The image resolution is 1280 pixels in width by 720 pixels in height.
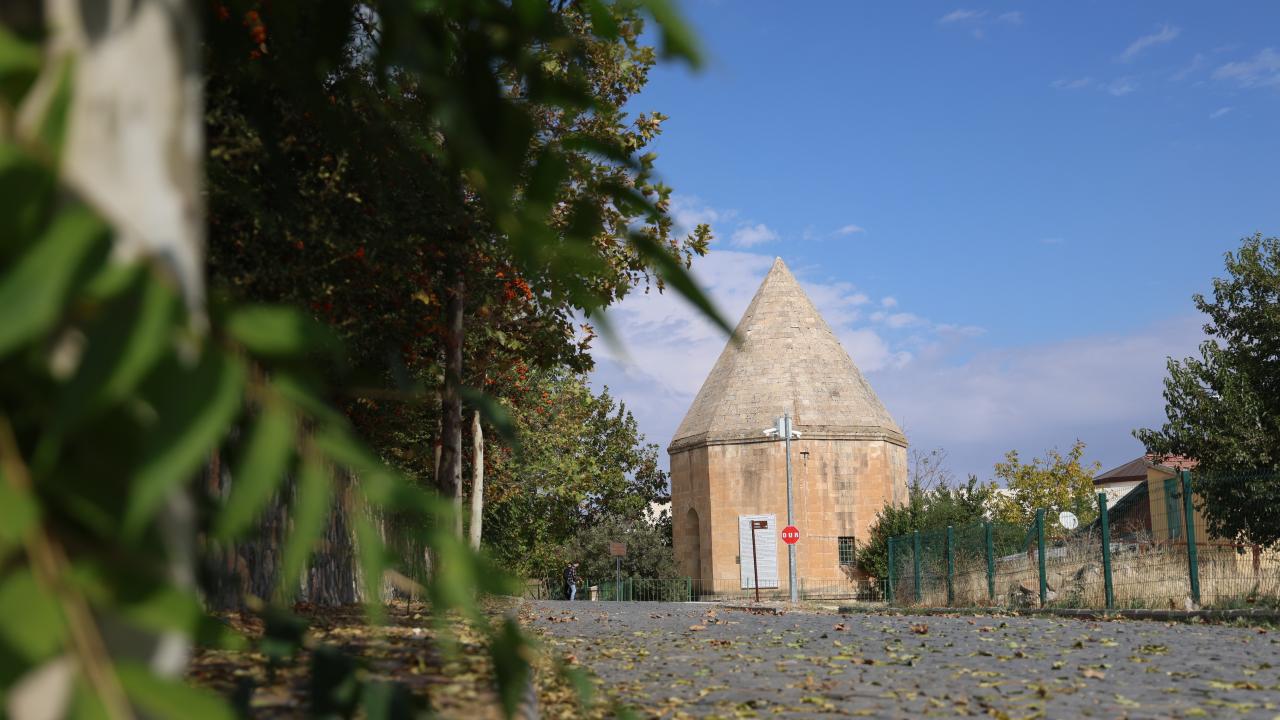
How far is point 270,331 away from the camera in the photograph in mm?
795

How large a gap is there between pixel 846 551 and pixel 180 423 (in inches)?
1808

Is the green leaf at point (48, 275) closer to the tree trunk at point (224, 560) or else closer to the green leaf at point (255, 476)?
the green leaf at point (255, 476)

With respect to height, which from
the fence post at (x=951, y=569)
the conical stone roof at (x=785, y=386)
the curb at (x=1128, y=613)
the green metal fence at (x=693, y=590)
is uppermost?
the conical stone roof at (x=785, y=386)

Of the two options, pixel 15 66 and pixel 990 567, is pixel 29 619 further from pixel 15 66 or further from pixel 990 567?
pixel 990 567

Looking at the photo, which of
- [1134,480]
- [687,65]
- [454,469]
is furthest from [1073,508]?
[687,65]

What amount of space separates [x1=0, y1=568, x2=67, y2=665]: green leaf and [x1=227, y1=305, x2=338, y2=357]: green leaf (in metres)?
0.20

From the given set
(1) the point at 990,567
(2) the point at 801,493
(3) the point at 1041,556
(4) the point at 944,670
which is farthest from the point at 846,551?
(4) the point at 944,670

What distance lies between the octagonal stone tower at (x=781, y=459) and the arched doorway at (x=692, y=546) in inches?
1.7

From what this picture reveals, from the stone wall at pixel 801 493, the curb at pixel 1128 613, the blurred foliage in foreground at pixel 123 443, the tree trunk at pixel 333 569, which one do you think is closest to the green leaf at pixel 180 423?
the blurred foliage in foreground at pixel 123 443

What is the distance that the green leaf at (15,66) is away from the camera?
27.7 inches

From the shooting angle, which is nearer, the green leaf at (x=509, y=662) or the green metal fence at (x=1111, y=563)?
the green leaf at (x=509, y=662)

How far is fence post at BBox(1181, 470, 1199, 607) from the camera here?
1616 cm

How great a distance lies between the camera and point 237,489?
742 mm

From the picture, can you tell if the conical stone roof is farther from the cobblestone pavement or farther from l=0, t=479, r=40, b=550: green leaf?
l=0, t=479, r=40, b=550: green leaf
